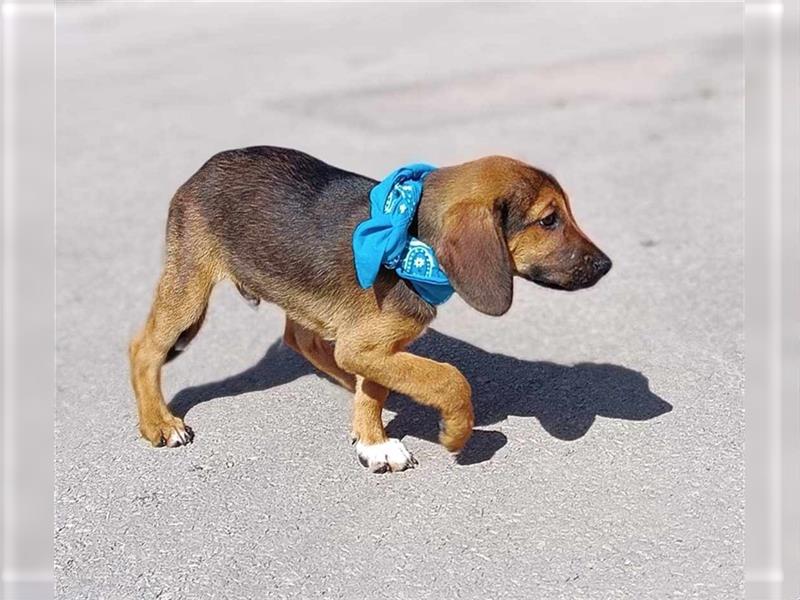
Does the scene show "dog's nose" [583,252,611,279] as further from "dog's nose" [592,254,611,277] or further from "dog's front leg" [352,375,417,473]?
"dog's front leg" [352,375,417,473]

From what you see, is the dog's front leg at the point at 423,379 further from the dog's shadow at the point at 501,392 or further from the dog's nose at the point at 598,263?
the dog's nose at the point at 598,263

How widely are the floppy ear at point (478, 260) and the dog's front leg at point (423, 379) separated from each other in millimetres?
344

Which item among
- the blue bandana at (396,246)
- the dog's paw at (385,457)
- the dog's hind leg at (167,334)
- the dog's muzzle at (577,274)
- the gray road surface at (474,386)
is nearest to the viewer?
the gray road surface at (474,386)

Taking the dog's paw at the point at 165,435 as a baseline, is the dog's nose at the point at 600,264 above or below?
above

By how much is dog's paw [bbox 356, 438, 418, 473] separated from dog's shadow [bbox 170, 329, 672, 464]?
9.1 inches

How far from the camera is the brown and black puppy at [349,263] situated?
4012mm

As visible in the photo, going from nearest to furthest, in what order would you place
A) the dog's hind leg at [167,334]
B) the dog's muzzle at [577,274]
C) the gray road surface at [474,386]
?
the gray road surface at [474,386] → the dog's muzzle at [577,274] → the dog's hind leg at [167,334]

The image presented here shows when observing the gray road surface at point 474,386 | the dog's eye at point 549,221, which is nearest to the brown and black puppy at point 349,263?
the dog's eye at point 549,221

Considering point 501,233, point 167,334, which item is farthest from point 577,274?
point 167,334

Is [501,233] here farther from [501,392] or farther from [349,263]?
[501,392]

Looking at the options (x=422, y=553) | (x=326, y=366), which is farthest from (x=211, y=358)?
(x=422, y=553)

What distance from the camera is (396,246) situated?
3980 mm

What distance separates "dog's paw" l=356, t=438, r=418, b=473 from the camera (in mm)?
4402

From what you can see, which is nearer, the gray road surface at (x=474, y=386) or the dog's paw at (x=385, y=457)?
the gray road surface at (x=474, y=386)
